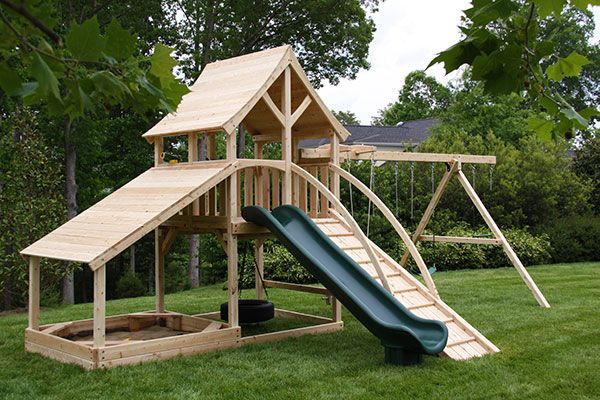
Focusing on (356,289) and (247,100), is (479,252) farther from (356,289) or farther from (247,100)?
(247,100)

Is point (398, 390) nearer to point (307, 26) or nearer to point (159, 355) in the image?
point (159, 355)

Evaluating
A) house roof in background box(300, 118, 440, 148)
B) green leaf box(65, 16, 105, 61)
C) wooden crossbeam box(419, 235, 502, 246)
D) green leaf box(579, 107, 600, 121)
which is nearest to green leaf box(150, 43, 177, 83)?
green leaf box(65, 16, 105, 61)

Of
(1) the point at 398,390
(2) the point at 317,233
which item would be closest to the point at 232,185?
(2) the point at 317,233

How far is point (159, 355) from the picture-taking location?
25.3 feet

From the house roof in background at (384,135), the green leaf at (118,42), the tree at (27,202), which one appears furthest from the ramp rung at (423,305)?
the house roof in background at (384,135)

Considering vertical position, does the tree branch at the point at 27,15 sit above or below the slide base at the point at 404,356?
above

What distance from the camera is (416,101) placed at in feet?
179

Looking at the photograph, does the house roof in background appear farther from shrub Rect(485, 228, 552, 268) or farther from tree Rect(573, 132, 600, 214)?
shrub Rect(485, 228, 552, 268)

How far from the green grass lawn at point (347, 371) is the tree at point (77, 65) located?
14.5 ft

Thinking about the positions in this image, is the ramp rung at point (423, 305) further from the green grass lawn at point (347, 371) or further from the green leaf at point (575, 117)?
the green leaf at point (575, 117)

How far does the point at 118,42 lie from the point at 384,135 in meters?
40.5

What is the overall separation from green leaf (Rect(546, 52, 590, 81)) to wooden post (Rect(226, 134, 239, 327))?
641 centimetres

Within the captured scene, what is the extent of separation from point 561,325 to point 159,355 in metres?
5.43

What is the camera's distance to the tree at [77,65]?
6.28 feet
